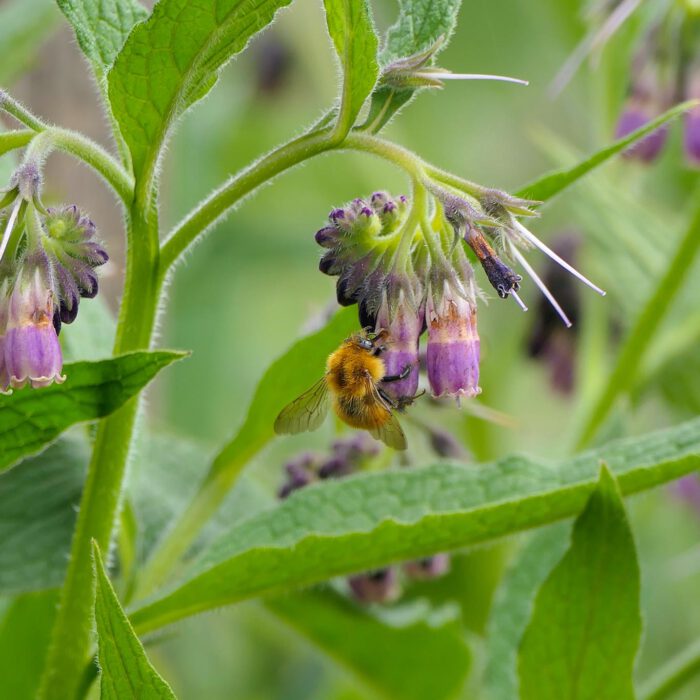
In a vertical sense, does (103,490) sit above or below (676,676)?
above

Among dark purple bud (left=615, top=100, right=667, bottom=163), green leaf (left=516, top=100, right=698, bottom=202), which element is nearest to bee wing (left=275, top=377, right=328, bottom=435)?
green leaf (left=516, top=100, right=698, bottom=202)

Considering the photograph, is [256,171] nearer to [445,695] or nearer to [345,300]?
[345,300]

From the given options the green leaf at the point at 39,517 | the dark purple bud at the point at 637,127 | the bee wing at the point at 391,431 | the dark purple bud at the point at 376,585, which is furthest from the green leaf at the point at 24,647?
the dark purple bud at the point at 637,127

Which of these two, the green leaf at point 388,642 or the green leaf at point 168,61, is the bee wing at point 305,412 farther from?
the green leaf at point 388,642

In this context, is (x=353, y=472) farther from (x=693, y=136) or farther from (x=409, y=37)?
(x=693, y=136)

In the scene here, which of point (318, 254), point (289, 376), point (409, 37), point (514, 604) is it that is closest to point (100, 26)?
point (409, 37)
